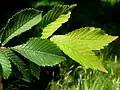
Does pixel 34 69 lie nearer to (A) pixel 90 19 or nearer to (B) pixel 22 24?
(B) pixel 22 24

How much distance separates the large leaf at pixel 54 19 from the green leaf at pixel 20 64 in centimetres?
6

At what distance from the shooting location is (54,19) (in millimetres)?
486

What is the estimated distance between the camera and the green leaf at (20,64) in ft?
1.56

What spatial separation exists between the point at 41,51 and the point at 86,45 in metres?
0.08

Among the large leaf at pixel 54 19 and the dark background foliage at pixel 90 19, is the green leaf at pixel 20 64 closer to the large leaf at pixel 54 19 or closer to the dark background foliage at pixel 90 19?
the large leaf at pixel 54 19

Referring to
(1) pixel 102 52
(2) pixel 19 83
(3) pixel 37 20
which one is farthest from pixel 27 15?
(1) pixel 102 52

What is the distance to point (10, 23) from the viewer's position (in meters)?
0.46

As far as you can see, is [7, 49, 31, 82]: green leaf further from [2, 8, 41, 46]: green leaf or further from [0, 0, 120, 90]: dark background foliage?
[0, 0, 120, 90]: dark background foliage

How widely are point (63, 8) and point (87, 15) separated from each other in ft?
7.28

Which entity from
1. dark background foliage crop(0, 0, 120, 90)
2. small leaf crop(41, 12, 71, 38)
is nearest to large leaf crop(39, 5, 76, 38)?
small leaf crop(41, 12, 71, 38)

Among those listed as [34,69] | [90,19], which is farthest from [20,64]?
[90,19]

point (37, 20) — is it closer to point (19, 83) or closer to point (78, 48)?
point (78, 48)

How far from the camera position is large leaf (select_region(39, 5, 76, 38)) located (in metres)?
0.48

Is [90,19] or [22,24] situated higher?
[22,24]
